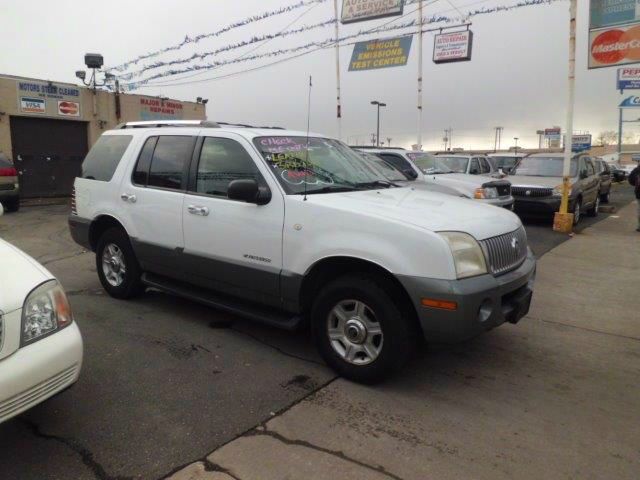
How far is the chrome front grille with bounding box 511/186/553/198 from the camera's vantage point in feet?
38.9

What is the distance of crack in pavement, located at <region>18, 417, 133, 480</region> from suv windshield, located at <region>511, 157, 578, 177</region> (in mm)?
12776

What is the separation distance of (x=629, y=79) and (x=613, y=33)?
15911 millimetres

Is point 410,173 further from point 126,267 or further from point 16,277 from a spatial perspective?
point 16,277

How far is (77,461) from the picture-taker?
8.89ft

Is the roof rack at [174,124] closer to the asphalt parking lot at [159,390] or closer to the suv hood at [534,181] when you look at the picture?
the asphalt parking lot at [159,390]

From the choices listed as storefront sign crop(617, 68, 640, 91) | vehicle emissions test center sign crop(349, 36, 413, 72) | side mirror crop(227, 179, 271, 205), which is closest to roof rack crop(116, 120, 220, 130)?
side mirror crop(227, 179, 271, 205)

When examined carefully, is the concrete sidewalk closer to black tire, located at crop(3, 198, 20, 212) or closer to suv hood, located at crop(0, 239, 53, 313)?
suv hood, located at crop(0, 239, 53, 313)

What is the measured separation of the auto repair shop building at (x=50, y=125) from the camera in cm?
1638

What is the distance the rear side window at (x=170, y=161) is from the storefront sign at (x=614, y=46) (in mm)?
10869

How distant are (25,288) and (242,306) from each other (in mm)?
1818

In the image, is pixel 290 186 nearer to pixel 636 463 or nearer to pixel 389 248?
pixel 389 248

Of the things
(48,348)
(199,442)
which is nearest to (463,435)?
(199,442)

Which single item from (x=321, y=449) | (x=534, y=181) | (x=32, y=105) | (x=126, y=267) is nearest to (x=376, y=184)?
(x=321, y=449)

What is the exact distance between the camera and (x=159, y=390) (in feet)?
11.5
